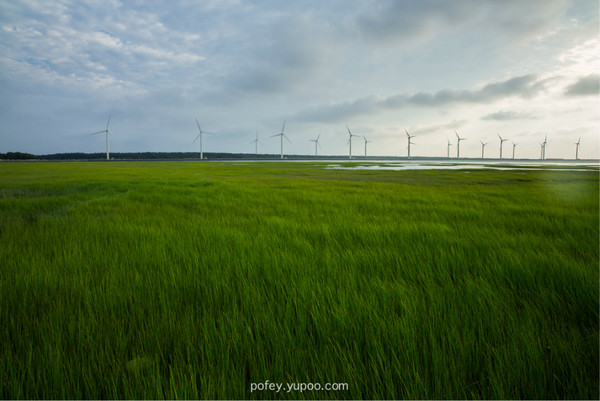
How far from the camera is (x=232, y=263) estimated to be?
3.59m

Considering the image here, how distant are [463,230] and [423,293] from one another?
3452 millimetres

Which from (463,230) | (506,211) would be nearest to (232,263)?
(463,230)

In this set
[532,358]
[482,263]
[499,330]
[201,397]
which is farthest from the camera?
[482,263]

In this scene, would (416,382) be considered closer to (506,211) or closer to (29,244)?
(29,244)

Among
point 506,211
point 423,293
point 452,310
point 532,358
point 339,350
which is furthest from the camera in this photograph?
point 506,211

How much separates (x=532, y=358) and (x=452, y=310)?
24.5 inches

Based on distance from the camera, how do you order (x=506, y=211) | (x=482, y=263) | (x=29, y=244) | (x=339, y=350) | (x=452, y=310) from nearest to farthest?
(x=339, y=350) → (x=452, y=310) → (x=482, y=263) → (x=29, y=244) → (x=506, y=211)

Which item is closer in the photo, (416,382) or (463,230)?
(416,382)

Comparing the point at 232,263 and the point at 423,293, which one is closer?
the point at 423,293

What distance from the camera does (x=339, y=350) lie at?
1834 mm

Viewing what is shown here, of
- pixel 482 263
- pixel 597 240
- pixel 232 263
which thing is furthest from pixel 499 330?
pixel 597 240

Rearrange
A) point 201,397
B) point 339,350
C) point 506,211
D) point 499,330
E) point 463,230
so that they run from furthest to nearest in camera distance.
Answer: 1. point 506,211
2. point 463,230
3. point 499,330
4. point 339,350
5. point 201,397

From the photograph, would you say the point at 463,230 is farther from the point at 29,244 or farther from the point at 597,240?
the point at 29,244

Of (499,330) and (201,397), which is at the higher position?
(499,330)
